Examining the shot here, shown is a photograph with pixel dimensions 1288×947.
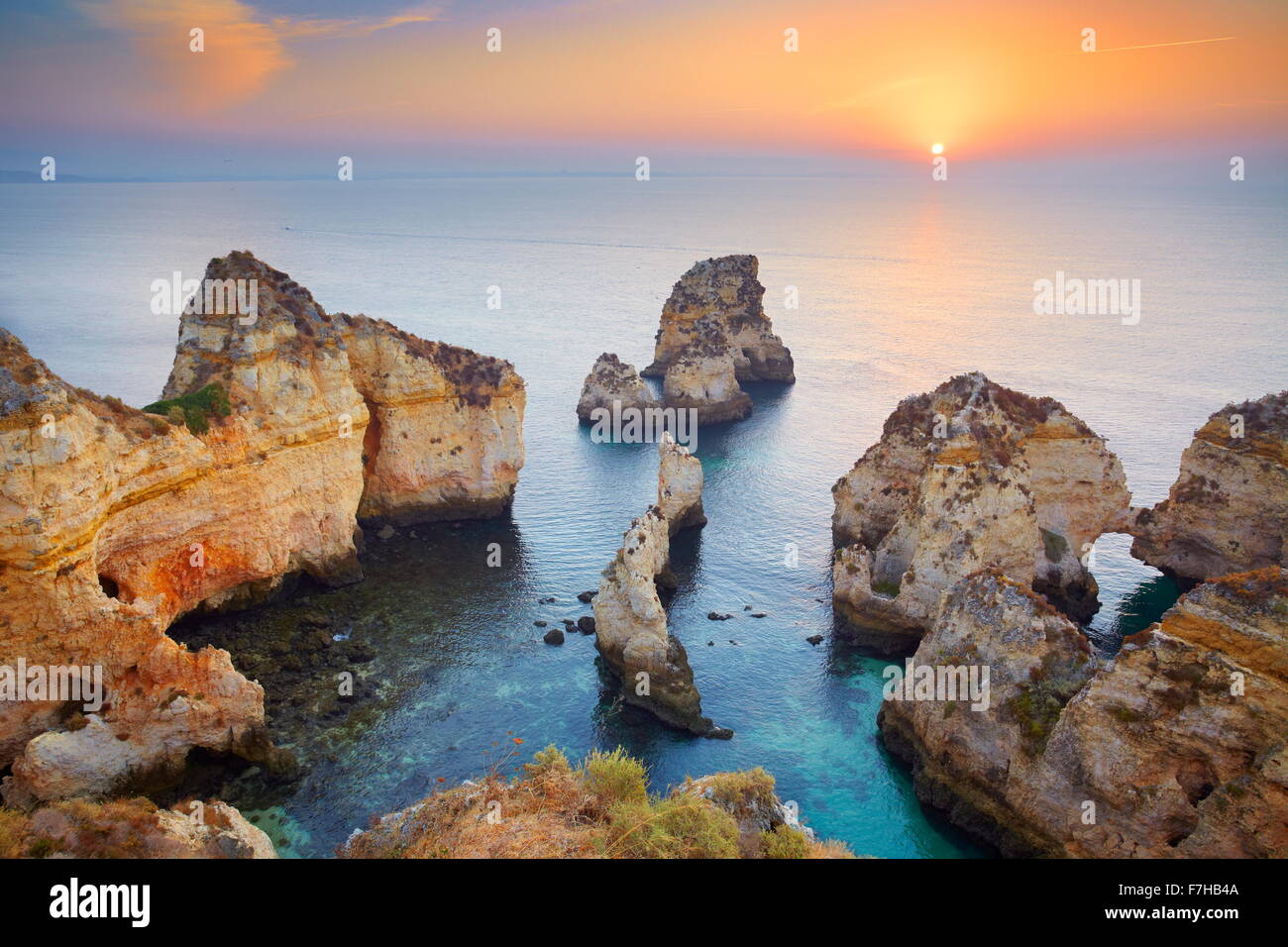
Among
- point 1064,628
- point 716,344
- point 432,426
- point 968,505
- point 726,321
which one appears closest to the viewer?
point 1064,628

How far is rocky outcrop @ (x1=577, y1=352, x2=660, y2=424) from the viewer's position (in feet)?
229

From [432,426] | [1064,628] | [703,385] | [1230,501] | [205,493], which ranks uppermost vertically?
[703,385]

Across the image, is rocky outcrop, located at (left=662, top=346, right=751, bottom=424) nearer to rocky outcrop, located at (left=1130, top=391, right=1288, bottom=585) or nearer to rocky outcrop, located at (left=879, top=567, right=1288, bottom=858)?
rocky outcrop, located at (left=1130, top=391, right=1288, bottom=585)

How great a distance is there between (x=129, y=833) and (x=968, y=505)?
30.5 m

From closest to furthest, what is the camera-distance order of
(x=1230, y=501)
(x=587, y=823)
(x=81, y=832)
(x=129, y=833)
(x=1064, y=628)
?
(x=81, y=832)
(x=129, y=833)
(x=587, y=823)
(x=1064, y=628)
(x=1230, y=501)

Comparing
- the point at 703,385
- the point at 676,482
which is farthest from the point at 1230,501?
the point at 703,385

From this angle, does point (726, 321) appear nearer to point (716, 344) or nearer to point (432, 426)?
point (716, 344)

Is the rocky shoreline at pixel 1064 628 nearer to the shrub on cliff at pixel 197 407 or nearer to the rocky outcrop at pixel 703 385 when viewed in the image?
the shrub on cliff at pixel 197 407

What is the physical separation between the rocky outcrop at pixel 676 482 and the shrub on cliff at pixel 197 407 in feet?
70.9

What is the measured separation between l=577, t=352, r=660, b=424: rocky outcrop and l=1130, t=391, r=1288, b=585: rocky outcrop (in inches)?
1490

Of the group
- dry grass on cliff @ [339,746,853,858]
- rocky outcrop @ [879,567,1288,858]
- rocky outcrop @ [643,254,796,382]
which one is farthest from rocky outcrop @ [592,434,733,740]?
rocky outcrop @ [643,254,796,382]

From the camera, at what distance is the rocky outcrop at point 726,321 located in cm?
8144

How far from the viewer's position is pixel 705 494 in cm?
5697

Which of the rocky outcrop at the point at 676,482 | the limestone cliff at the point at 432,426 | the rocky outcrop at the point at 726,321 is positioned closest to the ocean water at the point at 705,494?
the limestone cliff at the point at 432,426
